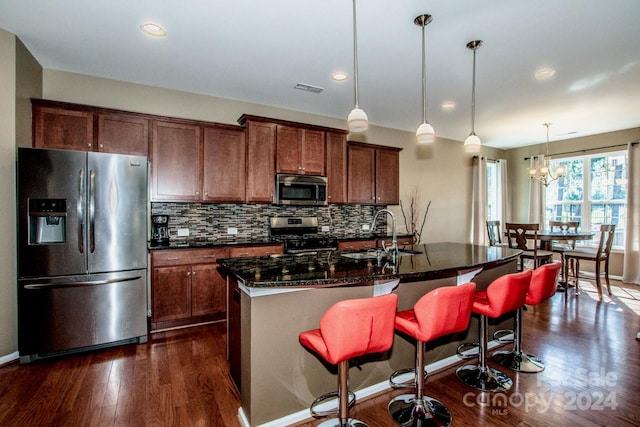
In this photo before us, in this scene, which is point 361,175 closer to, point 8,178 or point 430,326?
point 430,326

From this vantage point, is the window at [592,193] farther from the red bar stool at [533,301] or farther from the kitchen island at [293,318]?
the kitchen island at [293,318]

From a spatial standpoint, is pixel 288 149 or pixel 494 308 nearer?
pixel 494 308

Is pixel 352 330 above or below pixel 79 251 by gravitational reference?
below

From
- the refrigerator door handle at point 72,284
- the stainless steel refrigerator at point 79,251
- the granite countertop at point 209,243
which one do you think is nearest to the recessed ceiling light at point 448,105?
the granite countertop at point 209,243

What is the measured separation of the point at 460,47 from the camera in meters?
2.93

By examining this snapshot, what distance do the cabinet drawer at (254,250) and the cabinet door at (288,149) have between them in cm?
104

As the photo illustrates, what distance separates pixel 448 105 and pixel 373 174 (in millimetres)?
1480

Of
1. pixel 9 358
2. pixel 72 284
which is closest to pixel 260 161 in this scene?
pixel 72 284

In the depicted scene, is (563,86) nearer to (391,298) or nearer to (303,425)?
(391,298)

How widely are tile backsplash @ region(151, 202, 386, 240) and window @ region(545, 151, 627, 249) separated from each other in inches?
182

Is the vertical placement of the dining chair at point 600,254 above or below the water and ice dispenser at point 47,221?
below

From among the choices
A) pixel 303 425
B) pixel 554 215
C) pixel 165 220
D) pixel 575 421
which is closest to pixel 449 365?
pixel 575 421

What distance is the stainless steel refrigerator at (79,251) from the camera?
2703 millimetres

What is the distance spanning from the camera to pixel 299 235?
4.76m
